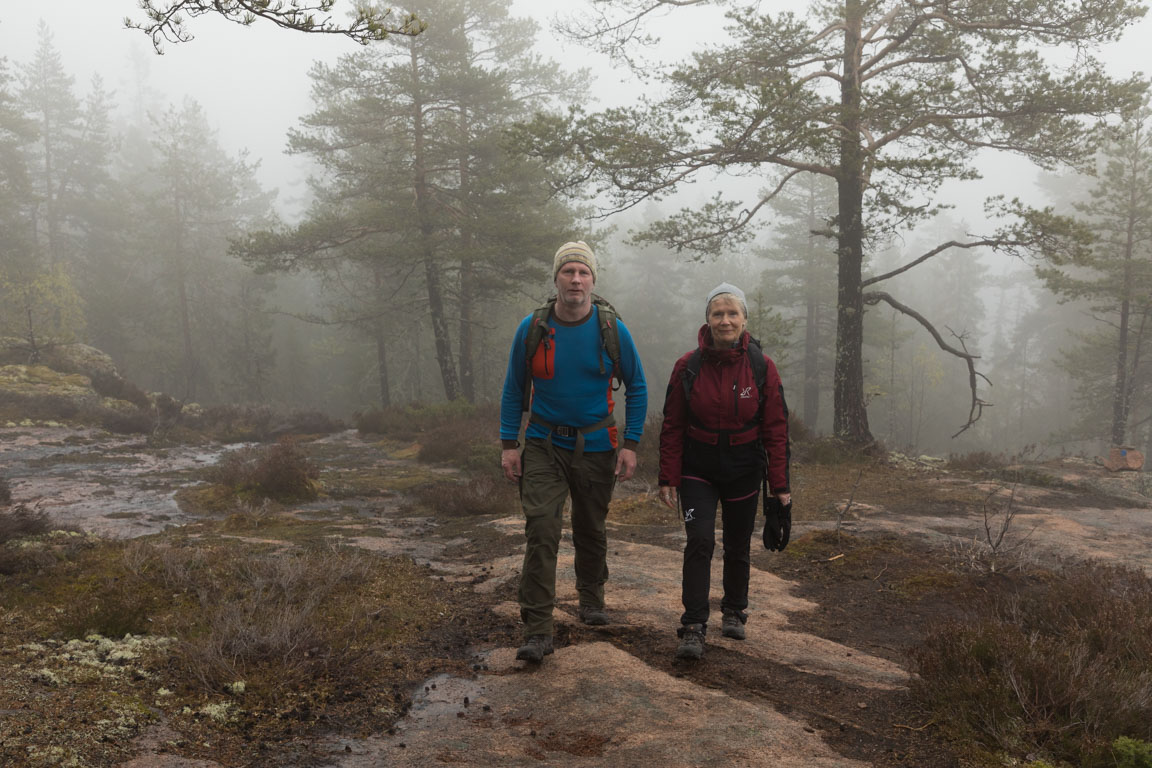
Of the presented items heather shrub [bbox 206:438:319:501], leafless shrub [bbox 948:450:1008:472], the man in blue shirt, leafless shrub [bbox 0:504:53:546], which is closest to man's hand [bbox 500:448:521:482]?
the man in blue shirt

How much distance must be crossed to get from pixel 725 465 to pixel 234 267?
4279cm

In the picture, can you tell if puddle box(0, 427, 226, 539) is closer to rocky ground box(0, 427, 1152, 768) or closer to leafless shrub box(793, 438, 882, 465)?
rocky ground box(0, 427, 1152, 768)

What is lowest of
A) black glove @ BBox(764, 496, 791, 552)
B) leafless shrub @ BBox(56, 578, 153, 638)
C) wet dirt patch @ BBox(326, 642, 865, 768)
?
wet dirt patch @ BBox(326, 642, 865, 768)

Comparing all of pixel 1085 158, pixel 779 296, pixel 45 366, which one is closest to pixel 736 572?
pixel 1085 158

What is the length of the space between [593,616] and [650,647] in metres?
0.47

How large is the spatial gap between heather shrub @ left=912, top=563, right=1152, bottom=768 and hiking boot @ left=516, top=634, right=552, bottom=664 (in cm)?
188

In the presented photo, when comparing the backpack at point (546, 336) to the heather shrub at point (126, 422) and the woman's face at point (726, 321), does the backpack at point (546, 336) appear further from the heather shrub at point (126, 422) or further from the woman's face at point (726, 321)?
the heather shrub at point (126, 422)

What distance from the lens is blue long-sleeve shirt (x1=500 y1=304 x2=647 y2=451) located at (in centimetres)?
418

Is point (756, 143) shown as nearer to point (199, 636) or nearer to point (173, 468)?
point (199, 636)

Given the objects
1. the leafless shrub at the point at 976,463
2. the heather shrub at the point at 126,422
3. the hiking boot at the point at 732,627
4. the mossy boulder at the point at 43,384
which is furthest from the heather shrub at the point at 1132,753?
the mossy boulder at the point at 43,384

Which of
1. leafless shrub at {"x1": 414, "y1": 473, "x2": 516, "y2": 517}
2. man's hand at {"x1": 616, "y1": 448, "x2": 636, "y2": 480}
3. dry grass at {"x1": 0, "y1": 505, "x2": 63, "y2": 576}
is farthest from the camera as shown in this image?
leafless shrub at {"x1": 414, "y1": 473, "x2": 516, "y2": 517}

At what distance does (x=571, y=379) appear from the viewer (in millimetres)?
4176

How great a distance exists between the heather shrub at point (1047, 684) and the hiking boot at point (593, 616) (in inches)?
70.4

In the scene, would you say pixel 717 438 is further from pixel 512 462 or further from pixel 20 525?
pixel 20 525
